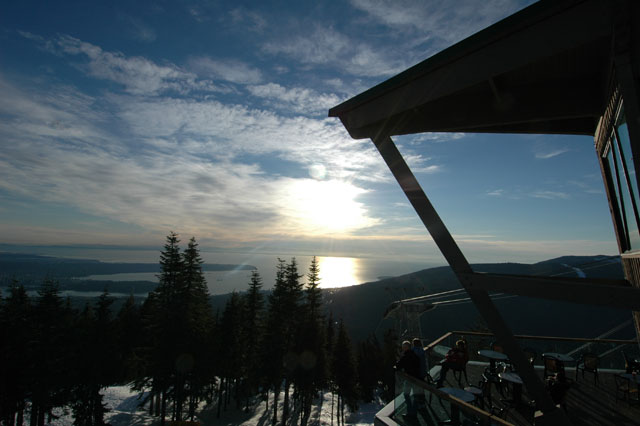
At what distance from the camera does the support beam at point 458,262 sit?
4.31 metres

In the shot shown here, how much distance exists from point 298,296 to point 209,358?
9.90m

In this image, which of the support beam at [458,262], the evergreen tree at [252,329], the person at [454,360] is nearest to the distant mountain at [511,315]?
the evergreen tree at [252,329]

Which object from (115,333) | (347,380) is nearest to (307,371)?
(347,380)

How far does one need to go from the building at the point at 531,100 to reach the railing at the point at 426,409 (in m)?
1.01

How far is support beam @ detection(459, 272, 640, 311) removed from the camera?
2.85 meters

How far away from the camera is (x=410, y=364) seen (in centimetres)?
722

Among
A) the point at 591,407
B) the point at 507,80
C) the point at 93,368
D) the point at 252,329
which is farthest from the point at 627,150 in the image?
the point at 252,329

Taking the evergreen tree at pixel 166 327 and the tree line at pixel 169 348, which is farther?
the evergreen tree at pixel 166 327

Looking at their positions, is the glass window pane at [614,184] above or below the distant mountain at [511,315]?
above

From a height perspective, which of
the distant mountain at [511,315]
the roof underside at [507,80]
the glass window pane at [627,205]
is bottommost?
the distant mountain at [511,315]

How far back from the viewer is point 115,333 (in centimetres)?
2408

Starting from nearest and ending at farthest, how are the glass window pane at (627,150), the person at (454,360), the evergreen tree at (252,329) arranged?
the glass window pane at (627,150)
the person at (454,360)
the evergreen tree at (252,329)

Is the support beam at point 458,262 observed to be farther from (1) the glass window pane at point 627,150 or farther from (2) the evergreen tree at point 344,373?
(2) the evergreen tree at point 344,373

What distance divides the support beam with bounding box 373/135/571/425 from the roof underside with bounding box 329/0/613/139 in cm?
54
